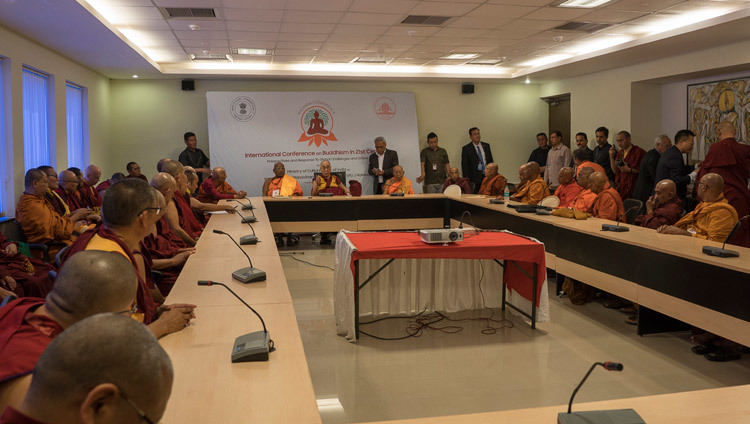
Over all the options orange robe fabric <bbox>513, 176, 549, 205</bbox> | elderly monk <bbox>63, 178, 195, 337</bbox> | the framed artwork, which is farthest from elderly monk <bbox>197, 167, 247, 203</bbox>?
the framed artwork

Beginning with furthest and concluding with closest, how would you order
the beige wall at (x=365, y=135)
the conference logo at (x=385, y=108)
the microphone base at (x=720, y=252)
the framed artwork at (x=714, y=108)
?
the conference logo at (x=385, y=108), the beige wall at (x=365, y=135), the framed artwork at (x=714, y=108), the microphone base at (x=720, y=252)

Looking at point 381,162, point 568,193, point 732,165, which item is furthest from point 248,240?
point 381,162

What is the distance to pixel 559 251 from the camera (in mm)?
4426

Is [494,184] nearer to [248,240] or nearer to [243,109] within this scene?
[243,109]

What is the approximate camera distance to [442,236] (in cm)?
354

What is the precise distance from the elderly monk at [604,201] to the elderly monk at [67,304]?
439 centimetres

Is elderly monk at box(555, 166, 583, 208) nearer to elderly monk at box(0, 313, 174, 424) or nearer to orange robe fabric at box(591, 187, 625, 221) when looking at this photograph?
orange robe fabric at box(591, 187, 625, 221)

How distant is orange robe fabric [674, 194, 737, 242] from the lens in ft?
12.1

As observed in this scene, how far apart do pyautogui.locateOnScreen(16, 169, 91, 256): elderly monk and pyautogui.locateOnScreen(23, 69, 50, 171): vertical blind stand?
1136 mm

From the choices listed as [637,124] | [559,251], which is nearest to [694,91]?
[637,124]

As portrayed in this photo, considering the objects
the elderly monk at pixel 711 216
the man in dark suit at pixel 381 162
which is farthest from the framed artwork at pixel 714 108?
the man in dark suit at pixel 381 162

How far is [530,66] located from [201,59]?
514cm

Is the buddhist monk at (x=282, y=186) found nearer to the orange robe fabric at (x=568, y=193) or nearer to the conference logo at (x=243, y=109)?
the conference logo at (x=243, y=109)

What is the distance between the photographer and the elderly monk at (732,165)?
17.0 feet
